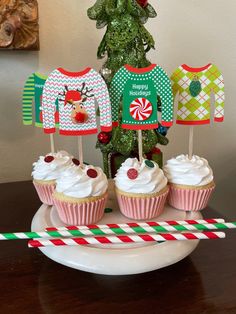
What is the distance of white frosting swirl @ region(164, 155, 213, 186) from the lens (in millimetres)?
758

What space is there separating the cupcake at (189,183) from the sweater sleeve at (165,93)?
103 mm

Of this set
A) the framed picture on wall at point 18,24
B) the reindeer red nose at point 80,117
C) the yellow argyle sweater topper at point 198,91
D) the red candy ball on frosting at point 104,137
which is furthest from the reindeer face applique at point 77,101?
the framed picture on wall at point 18,24

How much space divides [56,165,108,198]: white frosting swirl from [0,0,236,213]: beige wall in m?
0.54

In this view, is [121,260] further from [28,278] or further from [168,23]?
[168,23]

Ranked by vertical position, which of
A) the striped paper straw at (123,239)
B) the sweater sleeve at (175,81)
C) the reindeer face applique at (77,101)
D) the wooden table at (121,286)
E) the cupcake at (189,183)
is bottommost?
the wooden table at (121,286)

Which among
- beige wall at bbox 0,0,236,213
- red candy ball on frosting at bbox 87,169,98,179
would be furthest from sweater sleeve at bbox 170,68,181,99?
beige wall at bbox 0,0,236,213

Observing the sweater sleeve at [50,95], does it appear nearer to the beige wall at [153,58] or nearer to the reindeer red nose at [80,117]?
the reindeer red nose at [80,117]

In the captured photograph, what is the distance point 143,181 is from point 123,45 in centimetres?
40

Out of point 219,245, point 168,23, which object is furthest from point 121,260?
point 168,23

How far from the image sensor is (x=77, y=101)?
2.31 feet

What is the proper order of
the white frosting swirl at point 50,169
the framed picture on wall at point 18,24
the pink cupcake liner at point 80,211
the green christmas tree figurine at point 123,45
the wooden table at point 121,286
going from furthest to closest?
1. the framed picture on wall at point 18,24
2. the green christmas tree figurine at point 123,45
3. the white frosting swirl at point 50,169
4. the pink cupcake liner at point 80,211
5. the wooden table at point 121,286

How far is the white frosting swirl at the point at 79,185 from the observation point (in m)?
0.69

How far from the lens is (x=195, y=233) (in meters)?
0.63

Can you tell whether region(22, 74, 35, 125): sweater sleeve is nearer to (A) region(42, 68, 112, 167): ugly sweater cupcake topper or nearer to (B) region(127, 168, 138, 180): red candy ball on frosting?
(A) region(42, 68, 112, 167): ugly sweater cupcake topper
